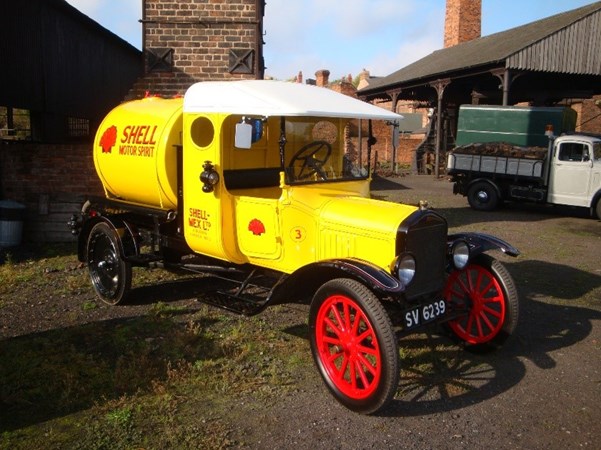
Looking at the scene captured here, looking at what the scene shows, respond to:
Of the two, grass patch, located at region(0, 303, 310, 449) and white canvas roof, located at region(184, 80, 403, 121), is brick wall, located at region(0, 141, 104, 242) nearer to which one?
grass patch, located at region(0, 303, 310, 449)

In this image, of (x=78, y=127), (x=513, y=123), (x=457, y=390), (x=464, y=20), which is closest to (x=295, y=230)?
(x=457, y=390)

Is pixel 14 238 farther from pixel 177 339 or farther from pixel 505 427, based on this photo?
pixel 505 427

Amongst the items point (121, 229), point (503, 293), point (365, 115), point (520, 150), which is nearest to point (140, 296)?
point (121, 229)

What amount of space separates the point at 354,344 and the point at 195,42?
702cm

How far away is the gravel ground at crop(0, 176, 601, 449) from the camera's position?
3361 millimetres

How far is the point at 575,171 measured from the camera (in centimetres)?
1227

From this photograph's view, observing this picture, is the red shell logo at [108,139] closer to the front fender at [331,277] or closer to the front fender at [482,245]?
the front fender at [331,277]

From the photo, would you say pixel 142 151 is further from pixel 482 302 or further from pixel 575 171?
pixel 575 171

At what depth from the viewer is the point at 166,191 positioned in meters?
5.41

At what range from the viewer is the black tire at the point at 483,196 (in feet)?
44.6

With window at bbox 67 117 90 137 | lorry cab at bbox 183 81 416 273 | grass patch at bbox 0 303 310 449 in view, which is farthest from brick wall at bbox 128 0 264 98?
window at bbox 67 117 90 137

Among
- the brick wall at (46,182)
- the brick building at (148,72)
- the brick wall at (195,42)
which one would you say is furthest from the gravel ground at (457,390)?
the brick wall at (195,42)

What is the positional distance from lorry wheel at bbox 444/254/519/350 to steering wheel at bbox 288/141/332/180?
1.54 m

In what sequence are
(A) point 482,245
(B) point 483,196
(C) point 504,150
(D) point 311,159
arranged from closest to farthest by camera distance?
(A) point 482,245 → (D) point 311,159 → (C) point 504,150 → (B) point 483,196
